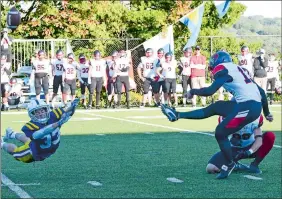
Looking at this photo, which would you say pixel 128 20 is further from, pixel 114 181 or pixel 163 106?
pixel 163 106

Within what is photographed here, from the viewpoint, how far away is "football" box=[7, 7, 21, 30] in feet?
13.6

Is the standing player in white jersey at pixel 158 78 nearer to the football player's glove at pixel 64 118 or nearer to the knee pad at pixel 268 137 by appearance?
the knee pad at pixel 268 137

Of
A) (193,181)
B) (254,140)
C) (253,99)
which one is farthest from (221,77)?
(193,181)

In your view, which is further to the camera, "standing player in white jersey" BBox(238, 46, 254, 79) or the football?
"standing player in white jersey" BBox(238, 46, 254, 79)

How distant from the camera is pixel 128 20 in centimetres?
4847

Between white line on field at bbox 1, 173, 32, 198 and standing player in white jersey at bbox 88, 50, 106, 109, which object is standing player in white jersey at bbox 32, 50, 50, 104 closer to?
standing player in white jersey at bbox 88, 50, 106, 109

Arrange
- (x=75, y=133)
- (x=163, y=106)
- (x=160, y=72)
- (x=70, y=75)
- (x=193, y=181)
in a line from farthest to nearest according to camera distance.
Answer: (x=75, y=133)
(x=193, y=181)
(x=160, y=72)
(x=70, y=75)
(x=163, y=106)

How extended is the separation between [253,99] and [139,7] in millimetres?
45532

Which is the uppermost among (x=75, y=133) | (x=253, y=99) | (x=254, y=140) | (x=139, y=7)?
(x=139, y=7)

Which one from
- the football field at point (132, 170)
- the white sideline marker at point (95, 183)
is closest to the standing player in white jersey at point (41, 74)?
the football field at point (132, 170)

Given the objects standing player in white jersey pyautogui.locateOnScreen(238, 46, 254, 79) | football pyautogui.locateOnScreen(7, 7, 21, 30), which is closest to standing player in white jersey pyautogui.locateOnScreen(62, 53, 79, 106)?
standing player in white jersey pyautogui.locateOnScreen(238, 46, 254, 79)

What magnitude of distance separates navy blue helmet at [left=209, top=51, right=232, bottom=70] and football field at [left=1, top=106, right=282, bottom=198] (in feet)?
5.12

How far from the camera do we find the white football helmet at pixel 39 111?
4.03 m

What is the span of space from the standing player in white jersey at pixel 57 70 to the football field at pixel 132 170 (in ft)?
1.31
